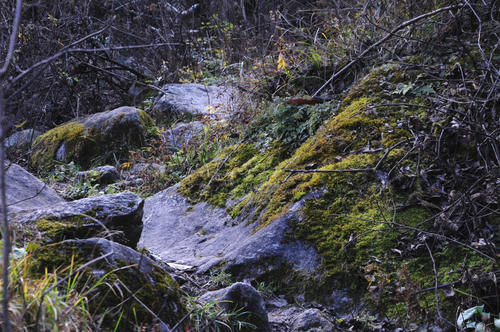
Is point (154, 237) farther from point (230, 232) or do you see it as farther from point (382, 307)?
point (382, 307)

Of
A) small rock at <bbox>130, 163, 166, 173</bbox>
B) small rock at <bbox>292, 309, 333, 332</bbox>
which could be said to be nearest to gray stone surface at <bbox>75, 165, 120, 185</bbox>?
small rock at <bbox>130, 163, 166, 173</bbox>

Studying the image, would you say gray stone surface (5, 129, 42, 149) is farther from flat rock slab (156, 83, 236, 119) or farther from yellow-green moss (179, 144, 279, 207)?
yellow-green moss (179, 144, 279, 207)

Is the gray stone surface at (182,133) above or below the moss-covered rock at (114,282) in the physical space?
below

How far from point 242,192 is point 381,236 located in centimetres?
181

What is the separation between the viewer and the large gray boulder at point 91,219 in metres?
2.64

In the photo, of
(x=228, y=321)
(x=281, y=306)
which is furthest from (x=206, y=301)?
(x=281, y=306)

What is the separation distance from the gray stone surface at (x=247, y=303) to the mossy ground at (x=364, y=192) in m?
0.60

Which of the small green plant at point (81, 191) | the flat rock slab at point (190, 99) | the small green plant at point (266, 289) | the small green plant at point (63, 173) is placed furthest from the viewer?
the flat rock slab at point (190, 99)

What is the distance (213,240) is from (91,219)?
1.43 m

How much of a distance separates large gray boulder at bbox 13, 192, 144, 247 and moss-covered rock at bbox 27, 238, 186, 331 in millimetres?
149

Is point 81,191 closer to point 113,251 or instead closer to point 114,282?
point 113,251

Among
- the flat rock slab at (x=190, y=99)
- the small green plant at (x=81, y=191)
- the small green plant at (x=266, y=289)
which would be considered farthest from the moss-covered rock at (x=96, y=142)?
the small green plant at (x=266, y=289)

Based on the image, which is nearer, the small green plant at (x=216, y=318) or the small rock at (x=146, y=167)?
the small green plant at (x=216, y=318)

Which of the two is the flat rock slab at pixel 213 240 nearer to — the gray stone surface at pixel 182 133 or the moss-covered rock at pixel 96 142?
the gray stone surface at pixel 182 133
